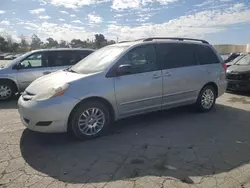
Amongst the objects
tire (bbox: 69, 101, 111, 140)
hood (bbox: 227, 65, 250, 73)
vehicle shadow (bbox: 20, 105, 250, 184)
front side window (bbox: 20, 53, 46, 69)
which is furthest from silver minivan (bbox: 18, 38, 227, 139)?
front side window (bbox: 20, 53, 46, 69)

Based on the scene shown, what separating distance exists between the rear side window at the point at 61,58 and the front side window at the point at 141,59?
4.48 m

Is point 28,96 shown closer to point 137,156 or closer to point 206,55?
point 137,156

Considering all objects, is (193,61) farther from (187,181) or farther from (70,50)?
(70,50)

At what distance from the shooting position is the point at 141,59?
5.01m

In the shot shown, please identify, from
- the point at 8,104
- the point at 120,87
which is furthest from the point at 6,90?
the point at 120,87

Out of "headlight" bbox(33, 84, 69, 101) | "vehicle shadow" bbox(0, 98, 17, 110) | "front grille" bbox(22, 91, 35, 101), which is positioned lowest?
"vehicle shadow" bbox(0, 98, 17, 110)

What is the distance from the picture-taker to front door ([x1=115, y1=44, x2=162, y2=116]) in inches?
184

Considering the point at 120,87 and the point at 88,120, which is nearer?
the point at 88,120

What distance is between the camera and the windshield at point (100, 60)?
4.71 m

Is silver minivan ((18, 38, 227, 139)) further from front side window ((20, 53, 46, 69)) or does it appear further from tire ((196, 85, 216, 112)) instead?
front side window ((20, 53, 46, 69))

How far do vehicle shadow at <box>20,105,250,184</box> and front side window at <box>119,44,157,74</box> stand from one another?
3.94ft

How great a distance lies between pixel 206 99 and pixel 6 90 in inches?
245

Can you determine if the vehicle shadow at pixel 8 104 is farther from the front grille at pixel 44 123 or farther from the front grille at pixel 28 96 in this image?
the front grille at pixel 44 123

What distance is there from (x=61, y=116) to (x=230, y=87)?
22.3ft
